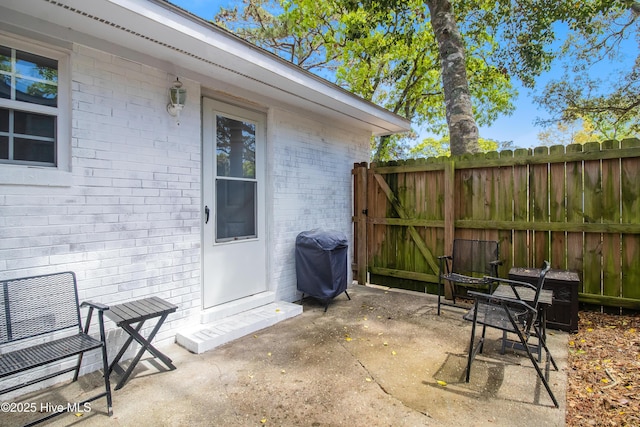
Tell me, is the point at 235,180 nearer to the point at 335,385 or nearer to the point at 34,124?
the point at 34,124

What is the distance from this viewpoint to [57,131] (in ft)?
8.63

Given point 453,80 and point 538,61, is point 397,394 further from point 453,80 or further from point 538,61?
point 538,61

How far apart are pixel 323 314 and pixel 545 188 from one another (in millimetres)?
3178

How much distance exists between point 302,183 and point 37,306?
3.30 metres

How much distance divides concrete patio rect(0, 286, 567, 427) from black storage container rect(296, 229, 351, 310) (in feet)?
2.48

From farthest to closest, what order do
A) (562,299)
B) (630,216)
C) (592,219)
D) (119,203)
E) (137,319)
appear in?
(592,219), (630,216), (562,299), (119,203), (137,319)

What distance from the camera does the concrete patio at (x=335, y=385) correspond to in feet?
6.97

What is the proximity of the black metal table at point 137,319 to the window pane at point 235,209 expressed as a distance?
1208 mm

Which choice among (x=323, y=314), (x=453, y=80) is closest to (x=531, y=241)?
(x=323, y=314)

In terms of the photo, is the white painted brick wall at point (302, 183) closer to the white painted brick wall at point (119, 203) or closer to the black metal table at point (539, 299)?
the white painted brick wall at point (119, 203)

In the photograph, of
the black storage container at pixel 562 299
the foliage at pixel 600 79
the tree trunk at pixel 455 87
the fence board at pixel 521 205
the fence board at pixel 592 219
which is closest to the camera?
the black storage container at pixel 562 299

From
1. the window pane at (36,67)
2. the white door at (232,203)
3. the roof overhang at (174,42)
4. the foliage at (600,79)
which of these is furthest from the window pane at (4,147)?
the foliage at (600,79)

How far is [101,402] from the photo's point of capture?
2311 millimetres

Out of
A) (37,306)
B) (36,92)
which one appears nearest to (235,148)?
(36,92)
